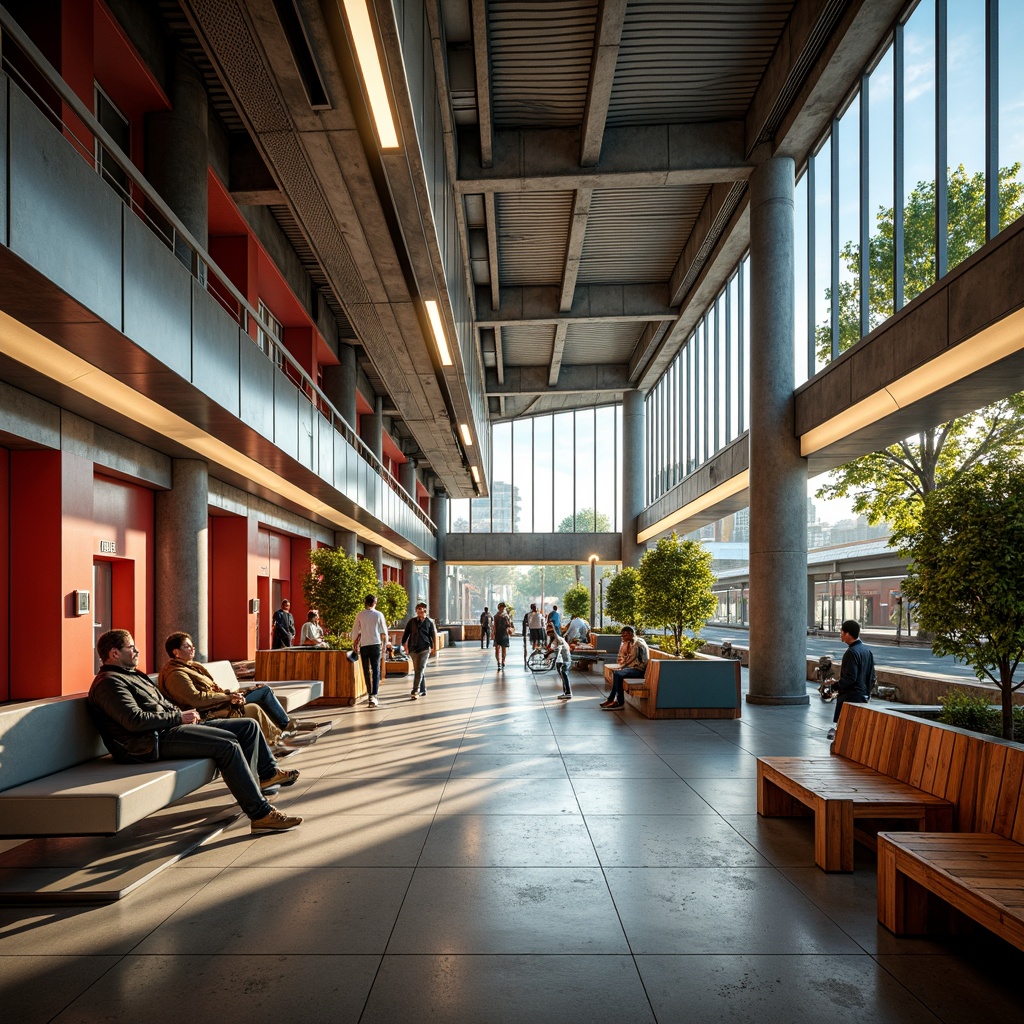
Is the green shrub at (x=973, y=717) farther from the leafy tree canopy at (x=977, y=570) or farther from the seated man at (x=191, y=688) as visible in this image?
the seated man at (x=191, y=688)

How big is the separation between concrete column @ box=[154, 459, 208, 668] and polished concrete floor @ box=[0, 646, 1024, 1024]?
6591 millimetres

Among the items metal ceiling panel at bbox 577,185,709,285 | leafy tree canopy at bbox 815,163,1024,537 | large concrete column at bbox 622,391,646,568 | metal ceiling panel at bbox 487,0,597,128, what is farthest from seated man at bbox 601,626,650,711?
large concrete column at bbox 622,391,646,568

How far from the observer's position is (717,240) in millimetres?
18891

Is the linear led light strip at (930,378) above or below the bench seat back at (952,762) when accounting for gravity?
above

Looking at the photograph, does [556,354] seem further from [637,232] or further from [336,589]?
[336,589]

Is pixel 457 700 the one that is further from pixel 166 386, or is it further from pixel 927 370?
pixel 927 370

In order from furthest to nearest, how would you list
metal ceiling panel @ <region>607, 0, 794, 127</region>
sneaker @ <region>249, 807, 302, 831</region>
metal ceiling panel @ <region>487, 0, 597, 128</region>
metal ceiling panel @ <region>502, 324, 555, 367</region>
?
metal ceiling panel @ <region>502, 324, 555, 367</region> → metal ceiling panel @ <region>607, 0, 794, 127</region> → metal ceiling panel @ <region>487, 0, 597, 128</region> → sneaker @ <region>249, 807, 302, 831</region>

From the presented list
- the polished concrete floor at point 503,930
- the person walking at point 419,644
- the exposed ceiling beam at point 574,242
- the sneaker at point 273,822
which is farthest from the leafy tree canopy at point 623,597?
the sneaker at point 273,822

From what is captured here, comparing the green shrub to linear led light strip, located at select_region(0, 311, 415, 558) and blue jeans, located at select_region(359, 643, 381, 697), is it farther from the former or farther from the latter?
blue jeans, located at select_region(359, 643, 381, 697)

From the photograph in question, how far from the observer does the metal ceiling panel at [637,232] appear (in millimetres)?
18219

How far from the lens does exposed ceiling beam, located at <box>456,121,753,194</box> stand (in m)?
15.0

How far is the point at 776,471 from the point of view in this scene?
1441 cm

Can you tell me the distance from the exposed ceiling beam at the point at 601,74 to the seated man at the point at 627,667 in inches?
342

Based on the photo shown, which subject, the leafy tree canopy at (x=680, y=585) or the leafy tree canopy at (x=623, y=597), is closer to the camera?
the leafy tree canopy at (x=680, y=585)
